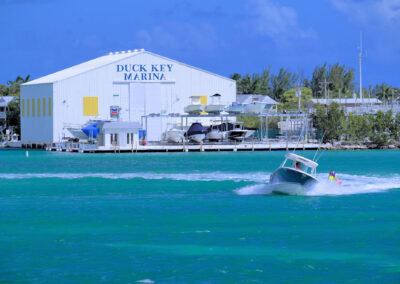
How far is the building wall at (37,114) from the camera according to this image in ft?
306

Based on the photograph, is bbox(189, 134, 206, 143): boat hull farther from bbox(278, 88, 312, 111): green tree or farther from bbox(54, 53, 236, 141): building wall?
bbox(278, 88, 312, 111): green tree

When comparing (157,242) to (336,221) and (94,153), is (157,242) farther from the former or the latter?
(94,153)

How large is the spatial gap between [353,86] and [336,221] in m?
152

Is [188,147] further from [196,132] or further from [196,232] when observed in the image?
[196,232]

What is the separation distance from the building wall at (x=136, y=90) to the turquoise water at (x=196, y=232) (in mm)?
44373

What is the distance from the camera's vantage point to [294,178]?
3622cm

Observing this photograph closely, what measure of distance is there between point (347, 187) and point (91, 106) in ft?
182

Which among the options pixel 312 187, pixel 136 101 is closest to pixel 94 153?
pixel 136 101

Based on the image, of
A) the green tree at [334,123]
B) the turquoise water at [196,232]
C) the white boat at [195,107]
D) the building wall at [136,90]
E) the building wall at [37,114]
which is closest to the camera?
the turquoise water at [196,232]

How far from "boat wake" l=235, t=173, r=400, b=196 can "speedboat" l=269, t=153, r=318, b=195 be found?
497 millimetres

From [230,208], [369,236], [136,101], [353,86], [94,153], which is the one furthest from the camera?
[353,86]

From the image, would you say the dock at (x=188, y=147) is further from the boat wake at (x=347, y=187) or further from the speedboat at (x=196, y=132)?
the boat wake at (x=347, y=187)

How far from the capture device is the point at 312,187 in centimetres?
3644

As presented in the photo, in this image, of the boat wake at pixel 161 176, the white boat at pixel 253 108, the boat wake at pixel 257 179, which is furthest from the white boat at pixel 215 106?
the boat wake at pixel 257 179
